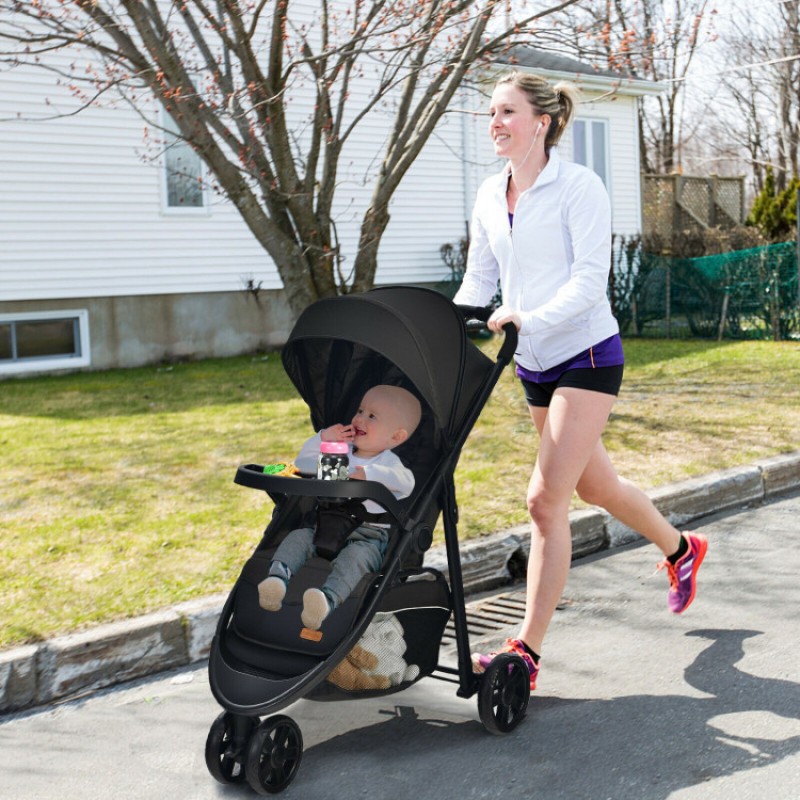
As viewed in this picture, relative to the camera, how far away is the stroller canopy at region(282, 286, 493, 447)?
3592 millimetres

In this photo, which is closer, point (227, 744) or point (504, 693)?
point (227, 744)

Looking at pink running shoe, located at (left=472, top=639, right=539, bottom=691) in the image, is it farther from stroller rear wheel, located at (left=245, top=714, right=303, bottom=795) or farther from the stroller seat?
stroller rear wheel, located at (left=245, top=714, right=303, bottom=795)

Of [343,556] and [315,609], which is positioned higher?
[343,556]

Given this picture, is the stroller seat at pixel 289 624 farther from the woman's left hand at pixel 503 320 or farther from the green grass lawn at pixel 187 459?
the green grass lawn at pixel 187 459

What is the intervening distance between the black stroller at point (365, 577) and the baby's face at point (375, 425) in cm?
11

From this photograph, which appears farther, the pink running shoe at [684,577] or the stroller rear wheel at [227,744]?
the pink running shoe at [684,577]

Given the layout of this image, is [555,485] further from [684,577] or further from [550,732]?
[684,577]

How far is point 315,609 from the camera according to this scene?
11.2ft

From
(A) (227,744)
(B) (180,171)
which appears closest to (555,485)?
(A) (227,744)

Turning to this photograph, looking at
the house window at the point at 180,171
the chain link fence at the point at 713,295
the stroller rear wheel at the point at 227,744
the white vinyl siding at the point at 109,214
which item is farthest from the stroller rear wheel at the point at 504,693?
the chain link fence at the point at 713,295

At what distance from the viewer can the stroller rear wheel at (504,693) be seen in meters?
3.70

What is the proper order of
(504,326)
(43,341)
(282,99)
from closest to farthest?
(504,326)
(282,99)
(43,341)

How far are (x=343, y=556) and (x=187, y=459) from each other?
4743 millimetres

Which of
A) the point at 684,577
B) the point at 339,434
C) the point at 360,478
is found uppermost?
the point at 339,434
